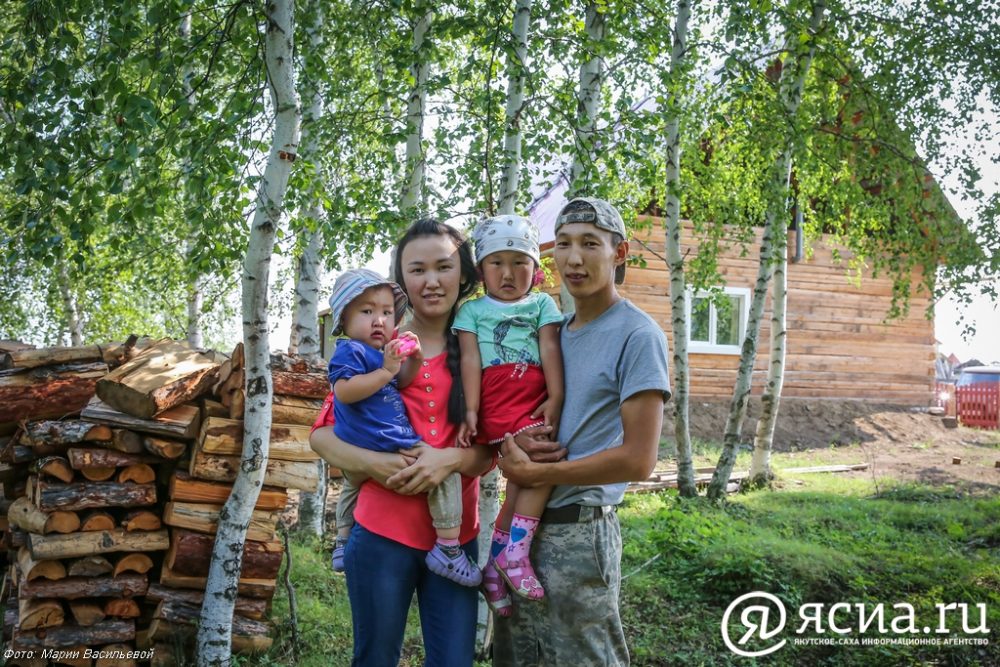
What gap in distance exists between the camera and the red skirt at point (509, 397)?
2480mm

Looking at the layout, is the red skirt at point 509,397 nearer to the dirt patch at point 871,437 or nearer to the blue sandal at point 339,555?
the blue sandal at point 339,555

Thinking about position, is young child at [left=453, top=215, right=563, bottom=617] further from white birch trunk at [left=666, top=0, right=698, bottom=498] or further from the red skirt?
white birch trunk at [left=666, top=0, right=698, bottom=498]

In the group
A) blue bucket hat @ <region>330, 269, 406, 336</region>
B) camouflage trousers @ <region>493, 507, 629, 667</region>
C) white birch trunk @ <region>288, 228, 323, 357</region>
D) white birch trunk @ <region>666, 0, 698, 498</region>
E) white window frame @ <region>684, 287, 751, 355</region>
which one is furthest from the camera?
white window frame @ <region>684, 287, 751, 355</region>

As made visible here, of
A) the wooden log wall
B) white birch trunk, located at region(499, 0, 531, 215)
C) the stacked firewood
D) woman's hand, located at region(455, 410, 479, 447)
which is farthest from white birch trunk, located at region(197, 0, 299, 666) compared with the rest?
the wooden log wall

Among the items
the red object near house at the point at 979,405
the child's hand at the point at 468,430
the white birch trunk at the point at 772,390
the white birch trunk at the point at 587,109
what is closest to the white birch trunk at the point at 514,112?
the white birch trunk at the point at 587,109

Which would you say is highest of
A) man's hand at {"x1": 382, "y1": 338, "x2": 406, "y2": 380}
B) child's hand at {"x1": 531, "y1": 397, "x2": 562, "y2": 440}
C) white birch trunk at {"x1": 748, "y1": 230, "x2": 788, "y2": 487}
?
man's hand at {"x1": 382, "y1": 338, "x2": 406, "y2": 380}

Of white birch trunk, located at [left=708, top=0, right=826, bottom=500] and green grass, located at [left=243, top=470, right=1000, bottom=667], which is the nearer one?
green grass, located at [left=243, top=470, right=1000, bottom=667]

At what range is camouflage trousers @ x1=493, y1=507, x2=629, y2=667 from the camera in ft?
7.57

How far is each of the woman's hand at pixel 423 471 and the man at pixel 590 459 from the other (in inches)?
7.6

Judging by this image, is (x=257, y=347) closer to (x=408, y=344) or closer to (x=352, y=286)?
(x=352, y=286)

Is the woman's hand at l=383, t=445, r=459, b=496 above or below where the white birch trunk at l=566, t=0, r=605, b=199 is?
below

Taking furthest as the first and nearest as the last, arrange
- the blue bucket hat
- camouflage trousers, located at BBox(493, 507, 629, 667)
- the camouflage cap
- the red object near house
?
the red object near house
the blue bucket hat
the camouflage cap
camouflage trousers, located at BBox(493, 507, 629, 667)

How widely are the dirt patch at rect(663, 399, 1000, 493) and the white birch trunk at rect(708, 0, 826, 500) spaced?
3.34m

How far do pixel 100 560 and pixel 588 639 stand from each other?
135 inches
